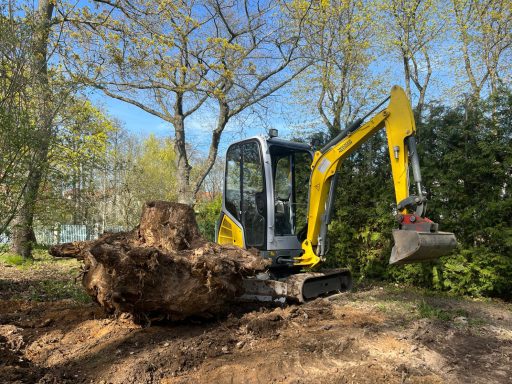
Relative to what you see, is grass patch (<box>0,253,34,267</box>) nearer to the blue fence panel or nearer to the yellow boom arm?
the blue fence panel

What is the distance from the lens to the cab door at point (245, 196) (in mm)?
6559

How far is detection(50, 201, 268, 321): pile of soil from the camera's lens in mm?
4703

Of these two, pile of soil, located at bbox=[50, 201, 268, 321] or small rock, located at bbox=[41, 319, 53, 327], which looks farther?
small rock, located at bbox=[41, 319, 53, 327]

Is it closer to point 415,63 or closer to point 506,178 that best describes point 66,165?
point 506,178

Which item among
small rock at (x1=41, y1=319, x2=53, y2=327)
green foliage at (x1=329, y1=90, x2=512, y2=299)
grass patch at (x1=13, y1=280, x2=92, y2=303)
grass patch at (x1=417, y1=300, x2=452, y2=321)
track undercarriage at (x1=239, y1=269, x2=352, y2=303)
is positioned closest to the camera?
small rock at (x1=41, y1=319, x2=53, y2=327)

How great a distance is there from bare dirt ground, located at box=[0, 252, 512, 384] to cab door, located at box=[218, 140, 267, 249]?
46.9 inches

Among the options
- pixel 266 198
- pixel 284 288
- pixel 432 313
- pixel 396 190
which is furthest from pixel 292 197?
pixel 432 313

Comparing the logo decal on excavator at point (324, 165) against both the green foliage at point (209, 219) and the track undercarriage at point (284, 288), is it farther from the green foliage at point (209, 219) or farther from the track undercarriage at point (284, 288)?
the green foliage at point (209, 219)

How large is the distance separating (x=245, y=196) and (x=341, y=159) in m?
1.61

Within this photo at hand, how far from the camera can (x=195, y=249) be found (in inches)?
207

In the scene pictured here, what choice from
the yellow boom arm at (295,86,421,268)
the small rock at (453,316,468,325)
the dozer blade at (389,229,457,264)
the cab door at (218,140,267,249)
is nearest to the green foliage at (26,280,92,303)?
the cab door at (218,140,267,249)

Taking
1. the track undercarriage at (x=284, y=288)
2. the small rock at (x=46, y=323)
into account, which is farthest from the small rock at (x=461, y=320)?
the small rock at (x=46, y=323)

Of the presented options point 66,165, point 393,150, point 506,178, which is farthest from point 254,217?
point 506,178

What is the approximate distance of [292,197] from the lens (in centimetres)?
702
